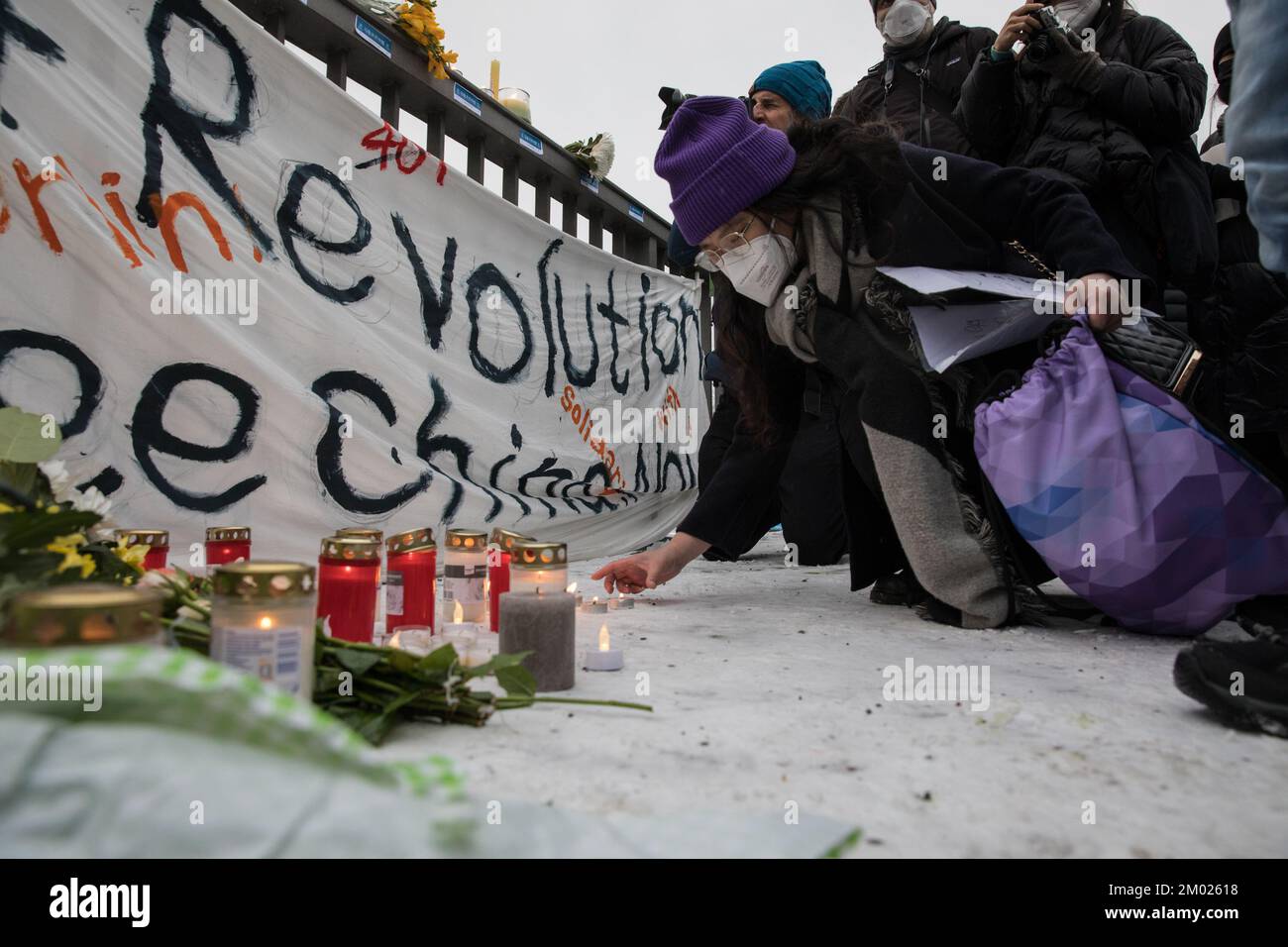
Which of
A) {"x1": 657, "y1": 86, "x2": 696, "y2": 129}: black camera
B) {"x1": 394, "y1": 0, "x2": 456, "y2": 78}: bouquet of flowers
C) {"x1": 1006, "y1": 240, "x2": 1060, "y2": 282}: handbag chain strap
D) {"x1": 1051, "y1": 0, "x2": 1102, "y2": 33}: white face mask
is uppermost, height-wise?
{"x1": 394, "y1": 0, "x2": 456, "y2": 78}: bouquet of flowers

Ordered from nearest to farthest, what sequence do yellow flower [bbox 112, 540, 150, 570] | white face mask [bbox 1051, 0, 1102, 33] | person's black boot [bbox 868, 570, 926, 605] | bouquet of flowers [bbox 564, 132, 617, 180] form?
yellow flower [bbox 112, 540, 150, 570], person's black boot [bbox 868, 570, 926, 605], white face mask [bbox 1051, 0, 1102, 33], bouquet of flowers [bbox 564, 132, 617, 180]

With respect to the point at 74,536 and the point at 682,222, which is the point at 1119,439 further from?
the point at 74,536

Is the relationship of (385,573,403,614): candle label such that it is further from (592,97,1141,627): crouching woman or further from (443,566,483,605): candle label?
(592,97,1141,627): crouching woman

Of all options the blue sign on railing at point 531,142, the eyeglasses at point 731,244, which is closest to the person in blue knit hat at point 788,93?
the eyeglasses at point 731,244

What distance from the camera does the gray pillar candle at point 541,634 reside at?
3.15 feet

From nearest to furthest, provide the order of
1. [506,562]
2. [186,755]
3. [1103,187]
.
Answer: [186,755]
[506,562]
[1103,187]

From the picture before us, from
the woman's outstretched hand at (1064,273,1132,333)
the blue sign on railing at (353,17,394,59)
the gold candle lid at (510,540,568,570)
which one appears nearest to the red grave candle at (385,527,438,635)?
the gold candle lid at (510,540,568,570)

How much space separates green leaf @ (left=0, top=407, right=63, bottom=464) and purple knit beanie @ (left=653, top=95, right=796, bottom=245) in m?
1.08

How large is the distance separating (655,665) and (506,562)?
0.50 metres

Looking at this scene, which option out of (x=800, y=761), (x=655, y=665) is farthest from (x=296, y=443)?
(x=800, y=761)

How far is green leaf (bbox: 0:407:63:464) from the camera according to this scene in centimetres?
83

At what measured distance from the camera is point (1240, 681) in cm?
82

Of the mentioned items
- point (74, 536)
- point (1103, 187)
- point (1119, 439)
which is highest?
point (1103, 187)

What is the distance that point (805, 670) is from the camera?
1.10m
